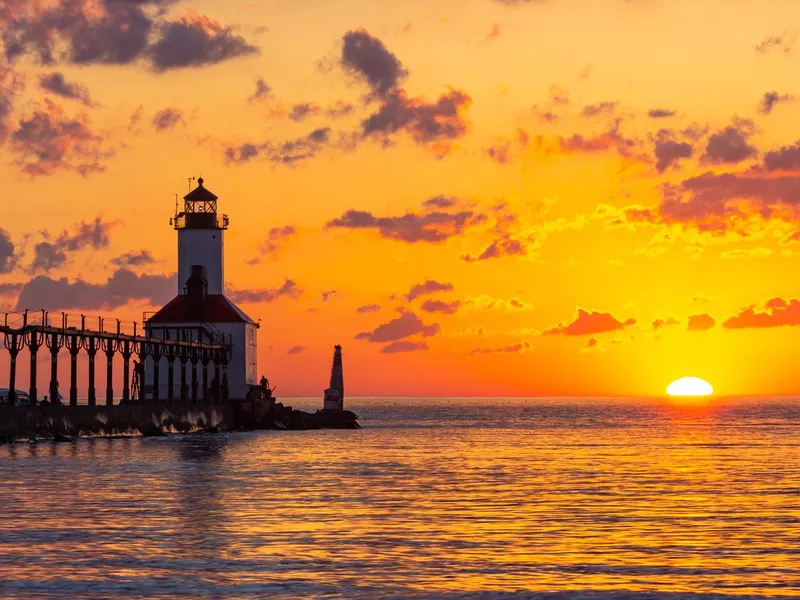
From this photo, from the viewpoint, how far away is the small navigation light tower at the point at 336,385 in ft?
446

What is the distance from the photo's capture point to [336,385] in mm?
136375

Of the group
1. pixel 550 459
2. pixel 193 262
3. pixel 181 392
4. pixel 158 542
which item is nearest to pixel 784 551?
pixel 158 542

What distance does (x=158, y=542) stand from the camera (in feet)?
102

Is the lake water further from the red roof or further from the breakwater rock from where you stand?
the red roof

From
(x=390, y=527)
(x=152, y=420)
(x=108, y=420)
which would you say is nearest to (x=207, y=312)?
(x=152, y=420)

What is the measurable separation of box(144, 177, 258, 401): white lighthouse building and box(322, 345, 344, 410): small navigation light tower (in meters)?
21.8

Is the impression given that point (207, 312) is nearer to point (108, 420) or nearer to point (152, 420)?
point (152, 420)

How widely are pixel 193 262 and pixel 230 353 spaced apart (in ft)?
27.6

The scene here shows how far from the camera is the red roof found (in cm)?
10939

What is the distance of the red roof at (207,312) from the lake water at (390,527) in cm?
4256

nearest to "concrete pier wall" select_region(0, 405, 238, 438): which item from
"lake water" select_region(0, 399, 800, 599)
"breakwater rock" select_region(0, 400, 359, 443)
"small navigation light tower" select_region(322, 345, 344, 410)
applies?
"breakwater rock" select_region(0, 400, 359, 443)

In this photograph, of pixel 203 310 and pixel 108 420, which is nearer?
pixel 108 420

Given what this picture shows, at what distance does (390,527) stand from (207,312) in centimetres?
7715

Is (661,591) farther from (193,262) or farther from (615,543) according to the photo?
(193,262)
